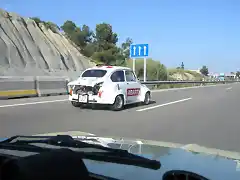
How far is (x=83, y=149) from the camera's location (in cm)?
321

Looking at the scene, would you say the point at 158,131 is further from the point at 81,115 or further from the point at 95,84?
the point at 95,84

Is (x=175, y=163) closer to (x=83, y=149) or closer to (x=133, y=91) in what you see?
(x=83, y=149)

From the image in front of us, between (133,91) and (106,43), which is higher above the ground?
(106,43)

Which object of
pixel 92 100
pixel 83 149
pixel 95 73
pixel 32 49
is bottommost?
pixel 92 100

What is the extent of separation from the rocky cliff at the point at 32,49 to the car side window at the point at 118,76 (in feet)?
85.4

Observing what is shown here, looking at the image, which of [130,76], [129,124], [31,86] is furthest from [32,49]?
[129,124]

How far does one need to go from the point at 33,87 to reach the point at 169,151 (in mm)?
15226

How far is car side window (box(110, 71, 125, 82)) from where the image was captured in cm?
1363

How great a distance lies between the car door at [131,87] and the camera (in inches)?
569

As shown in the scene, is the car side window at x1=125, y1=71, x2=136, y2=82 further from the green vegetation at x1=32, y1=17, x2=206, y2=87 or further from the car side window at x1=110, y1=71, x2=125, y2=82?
the green vegetation at x1=32, y1=17, x2=206, y2=87

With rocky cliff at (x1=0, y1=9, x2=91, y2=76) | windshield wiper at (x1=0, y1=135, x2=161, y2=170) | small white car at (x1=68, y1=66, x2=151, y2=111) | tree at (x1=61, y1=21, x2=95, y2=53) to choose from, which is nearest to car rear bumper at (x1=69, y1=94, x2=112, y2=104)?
small white car at (x1=68, y1=66, x2=151, y2=111)

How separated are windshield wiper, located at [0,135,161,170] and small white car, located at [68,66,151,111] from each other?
9.40 m

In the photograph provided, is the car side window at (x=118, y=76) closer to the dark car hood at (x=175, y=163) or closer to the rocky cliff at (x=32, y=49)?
the dark car hood at (x=175, y=163)

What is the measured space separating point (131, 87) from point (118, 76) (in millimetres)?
916
